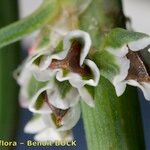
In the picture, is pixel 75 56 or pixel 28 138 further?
pixel 28 138

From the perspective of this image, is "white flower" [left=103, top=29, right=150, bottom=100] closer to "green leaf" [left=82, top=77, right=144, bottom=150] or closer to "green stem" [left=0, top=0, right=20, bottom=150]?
"green leaf" [left=82, top=77, right=144, bottom=150]

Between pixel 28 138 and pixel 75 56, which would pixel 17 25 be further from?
pixel 28 138

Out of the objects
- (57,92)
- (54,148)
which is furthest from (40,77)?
(54,148)

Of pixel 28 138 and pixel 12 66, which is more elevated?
pixel 12 66

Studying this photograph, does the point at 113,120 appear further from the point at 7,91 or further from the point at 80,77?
the point at 7,91

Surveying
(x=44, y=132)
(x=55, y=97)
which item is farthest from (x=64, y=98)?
(x=44, y=132)
